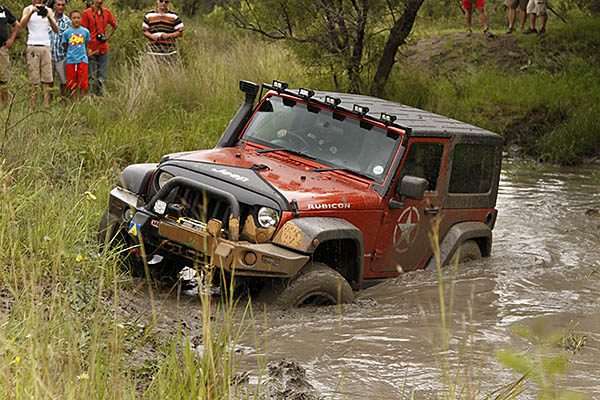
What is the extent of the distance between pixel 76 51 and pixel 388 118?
6.91m

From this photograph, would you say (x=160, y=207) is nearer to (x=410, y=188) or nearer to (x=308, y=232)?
(x=308, y=232)

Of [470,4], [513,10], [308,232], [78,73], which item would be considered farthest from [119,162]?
[513,10]

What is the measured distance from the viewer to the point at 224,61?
552 inches

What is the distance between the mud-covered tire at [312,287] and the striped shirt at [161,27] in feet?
26.7

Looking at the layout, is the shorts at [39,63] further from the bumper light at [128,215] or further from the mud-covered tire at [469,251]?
the mud-covered tire at [469,251]

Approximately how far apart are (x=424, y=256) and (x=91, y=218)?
2825mm

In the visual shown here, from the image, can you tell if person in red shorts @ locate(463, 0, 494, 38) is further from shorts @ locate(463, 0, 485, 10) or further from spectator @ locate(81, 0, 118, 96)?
spectator @ locate(81, 0, 118, 96)

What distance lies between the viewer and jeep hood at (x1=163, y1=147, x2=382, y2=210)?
5.75 metres

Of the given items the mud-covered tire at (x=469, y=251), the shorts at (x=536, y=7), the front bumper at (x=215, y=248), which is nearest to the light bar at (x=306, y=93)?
the front bumper at (x=215, y=248)

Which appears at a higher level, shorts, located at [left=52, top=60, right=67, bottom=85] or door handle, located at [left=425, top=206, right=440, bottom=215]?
shorts, located at [left=52, top=60, right=67, bottom=85]

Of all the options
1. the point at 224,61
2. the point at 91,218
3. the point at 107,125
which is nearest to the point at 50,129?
the point at 107,125

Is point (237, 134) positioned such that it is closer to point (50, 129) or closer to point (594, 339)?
point (50, 129)

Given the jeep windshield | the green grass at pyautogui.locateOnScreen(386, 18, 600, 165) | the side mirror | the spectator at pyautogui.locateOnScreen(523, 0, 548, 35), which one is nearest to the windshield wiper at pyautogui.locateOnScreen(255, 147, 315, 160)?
the jeep windshield

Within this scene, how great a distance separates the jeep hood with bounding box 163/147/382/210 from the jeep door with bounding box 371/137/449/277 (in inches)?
12.4
